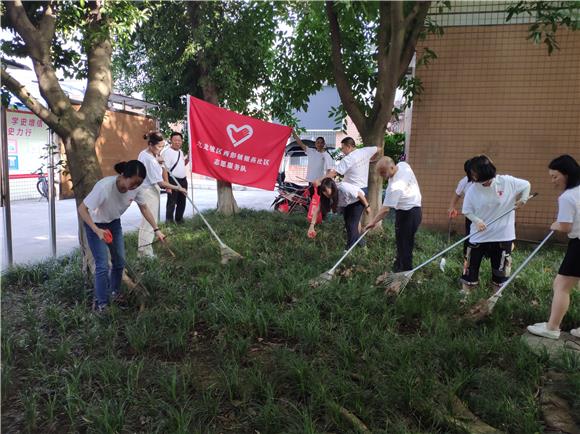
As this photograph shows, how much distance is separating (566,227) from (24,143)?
13009 mm

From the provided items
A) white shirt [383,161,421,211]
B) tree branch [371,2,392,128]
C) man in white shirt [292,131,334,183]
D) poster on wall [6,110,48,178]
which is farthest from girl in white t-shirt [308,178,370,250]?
poster on wall [6,110,48,178]

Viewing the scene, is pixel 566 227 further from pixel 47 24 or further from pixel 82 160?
pixel 47 24

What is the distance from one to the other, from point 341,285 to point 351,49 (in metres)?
4.58

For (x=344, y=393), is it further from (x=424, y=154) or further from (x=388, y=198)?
(x=424, y=154)

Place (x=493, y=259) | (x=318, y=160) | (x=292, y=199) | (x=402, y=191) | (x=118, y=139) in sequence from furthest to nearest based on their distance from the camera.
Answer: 1. (x=118, y=139)
2. (x=292, y=199)
3. (x=318, y=160)
4. (x=402, y=191)
5. (x=493, y=259)

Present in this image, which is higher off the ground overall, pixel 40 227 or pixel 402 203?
pixel 402 203

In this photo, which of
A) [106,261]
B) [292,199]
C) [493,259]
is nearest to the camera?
[106,261]

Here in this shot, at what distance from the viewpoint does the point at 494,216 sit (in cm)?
439

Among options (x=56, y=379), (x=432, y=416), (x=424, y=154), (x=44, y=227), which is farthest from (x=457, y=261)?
(x=44, y=227)

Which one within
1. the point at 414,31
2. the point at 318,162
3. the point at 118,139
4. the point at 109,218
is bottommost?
the point at 109,218

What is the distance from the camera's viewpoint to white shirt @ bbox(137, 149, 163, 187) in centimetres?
566

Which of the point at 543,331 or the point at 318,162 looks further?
the point at 318,162

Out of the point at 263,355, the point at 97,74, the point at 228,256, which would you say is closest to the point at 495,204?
the point at 263,355

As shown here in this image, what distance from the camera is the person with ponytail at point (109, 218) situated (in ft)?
12.8
